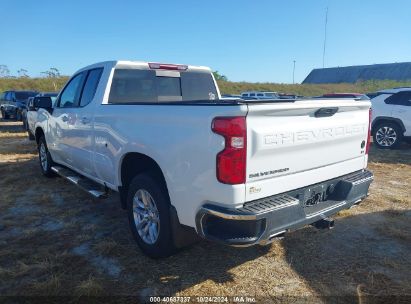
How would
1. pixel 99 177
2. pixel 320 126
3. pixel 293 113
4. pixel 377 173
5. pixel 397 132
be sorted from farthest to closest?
1. pixel 397 132
2. pixel 377 173
3. pixel 99 177
4. pixel 320 126
5. pixel 293 113

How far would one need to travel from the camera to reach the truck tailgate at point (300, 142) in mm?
2678

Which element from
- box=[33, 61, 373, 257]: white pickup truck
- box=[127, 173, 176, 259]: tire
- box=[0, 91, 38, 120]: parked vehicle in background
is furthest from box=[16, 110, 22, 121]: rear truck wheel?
box=[127, 173, 176, 259]: tire

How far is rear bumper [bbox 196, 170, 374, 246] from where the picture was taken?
8.56 feet

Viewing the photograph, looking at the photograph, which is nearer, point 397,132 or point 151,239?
point 151,239

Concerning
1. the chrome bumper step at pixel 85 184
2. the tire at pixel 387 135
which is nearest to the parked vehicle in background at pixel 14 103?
the chrome bumper step at pixel 85 184

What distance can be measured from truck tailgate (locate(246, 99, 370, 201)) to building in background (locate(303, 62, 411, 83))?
239 ft

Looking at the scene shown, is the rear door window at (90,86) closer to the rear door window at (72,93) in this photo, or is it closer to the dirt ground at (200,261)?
the rear door window at (72,93)

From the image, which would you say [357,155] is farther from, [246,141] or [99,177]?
[99,177]

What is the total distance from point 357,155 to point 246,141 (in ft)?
5.70

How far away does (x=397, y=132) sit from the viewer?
10234 mm

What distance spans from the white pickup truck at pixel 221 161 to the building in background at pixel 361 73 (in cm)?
7320

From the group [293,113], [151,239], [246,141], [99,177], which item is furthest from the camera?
[99,177]

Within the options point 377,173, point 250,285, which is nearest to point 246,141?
point 250,285

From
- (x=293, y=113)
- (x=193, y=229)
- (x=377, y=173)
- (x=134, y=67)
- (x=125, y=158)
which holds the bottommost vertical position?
(x=377, y=173)
